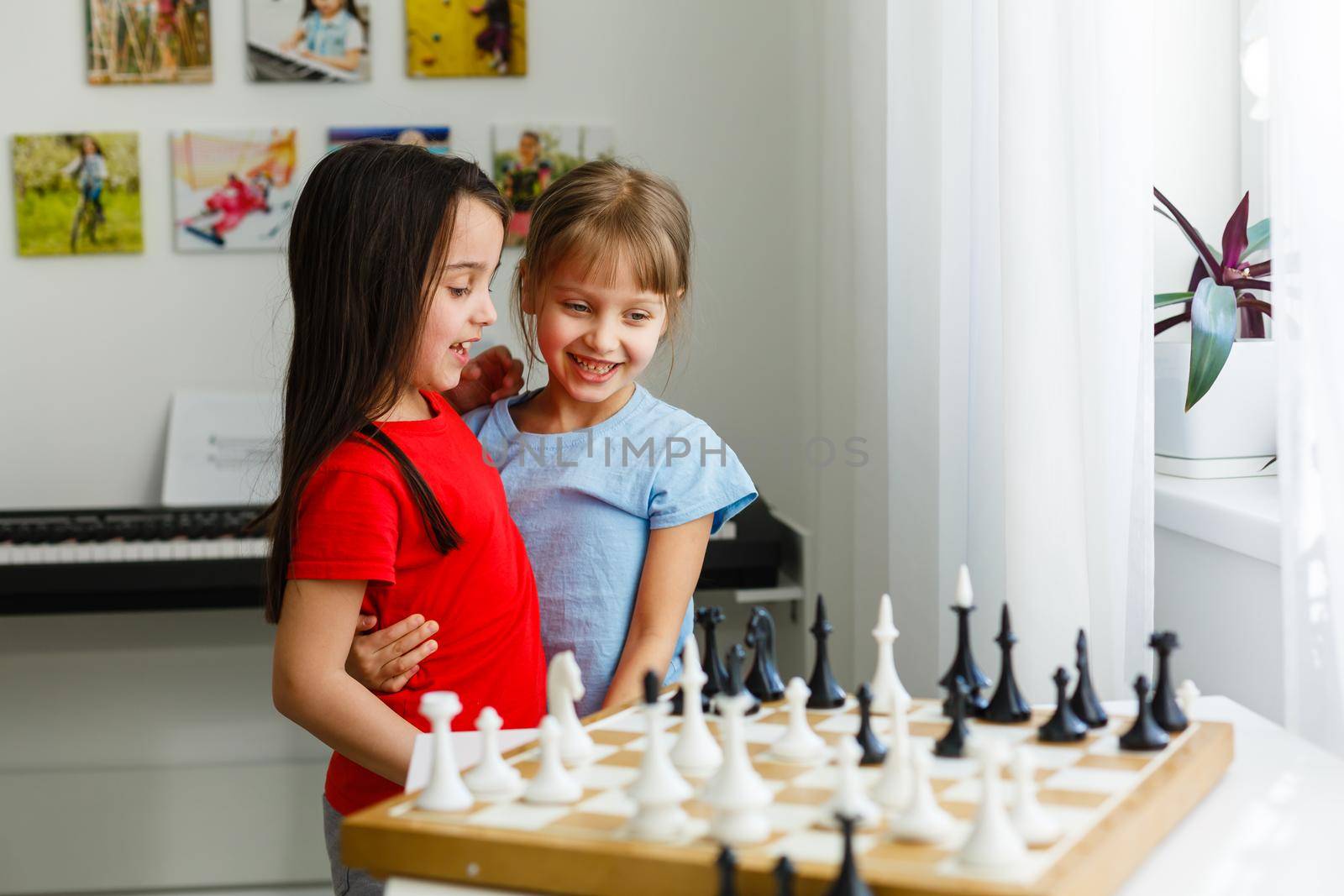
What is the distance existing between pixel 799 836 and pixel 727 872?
0.08 metres

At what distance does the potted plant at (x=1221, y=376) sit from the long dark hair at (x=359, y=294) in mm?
1019

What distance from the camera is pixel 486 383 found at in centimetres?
158

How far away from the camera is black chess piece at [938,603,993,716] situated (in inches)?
36.9

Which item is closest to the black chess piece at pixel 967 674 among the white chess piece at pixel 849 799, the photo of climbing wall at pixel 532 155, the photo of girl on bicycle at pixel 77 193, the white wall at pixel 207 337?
the white chess piece at pixel 849 799

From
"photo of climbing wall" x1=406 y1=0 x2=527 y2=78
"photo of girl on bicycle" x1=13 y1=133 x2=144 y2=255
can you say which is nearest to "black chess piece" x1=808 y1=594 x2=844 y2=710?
"photo of climbing wall" x1=406 y1=0 x2=527 y2=78

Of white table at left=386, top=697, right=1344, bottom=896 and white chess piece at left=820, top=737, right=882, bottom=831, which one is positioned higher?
white chess piece at left=820, top=737, right=882, bottom=831

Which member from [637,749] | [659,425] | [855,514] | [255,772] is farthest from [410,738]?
[255,772]

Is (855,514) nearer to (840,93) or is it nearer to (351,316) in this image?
(840,93)

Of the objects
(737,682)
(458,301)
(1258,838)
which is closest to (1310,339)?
(1258,838)

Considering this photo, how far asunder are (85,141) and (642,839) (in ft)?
9.21

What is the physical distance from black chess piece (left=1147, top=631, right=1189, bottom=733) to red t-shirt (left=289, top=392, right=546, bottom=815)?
2.10ft

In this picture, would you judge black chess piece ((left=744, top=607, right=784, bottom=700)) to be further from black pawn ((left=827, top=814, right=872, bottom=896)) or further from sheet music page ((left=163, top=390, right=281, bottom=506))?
sheet music page ((left=163, top=390, right=281, bottom=506))

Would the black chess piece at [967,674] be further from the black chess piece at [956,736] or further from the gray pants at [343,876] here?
the gray pants at [343,876]

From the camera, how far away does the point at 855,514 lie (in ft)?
7.34
